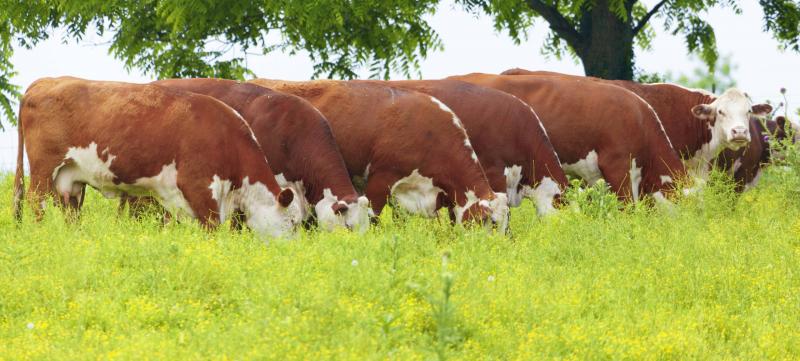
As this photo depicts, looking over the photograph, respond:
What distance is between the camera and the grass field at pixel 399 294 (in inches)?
303

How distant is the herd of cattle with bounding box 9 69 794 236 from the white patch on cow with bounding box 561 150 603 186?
0.02m

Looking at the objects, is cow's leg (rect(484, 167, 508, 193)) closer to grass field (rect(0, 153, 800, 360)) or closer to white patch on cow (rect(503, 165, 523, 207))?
white patch on cow (rect(503, 165, 523, 207))

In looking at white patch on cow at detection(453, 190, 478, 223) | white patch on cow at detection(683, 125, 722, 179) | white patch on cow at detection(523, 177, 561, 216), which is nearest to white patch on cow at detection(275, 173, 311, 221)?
white patch on cow at detection(453, 190, 478, 223)

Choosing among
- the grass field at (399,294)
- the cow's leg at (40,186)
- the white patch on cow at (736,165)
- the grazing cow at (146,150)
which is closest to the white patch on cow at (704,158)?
the white patch on cow at (736,165)

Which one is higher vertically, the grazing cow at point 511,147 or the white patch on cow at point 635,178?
the grazing cow at point 511,147

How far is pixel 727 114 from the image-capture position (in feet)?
54.7

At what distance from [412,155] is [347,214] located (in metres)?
1.18

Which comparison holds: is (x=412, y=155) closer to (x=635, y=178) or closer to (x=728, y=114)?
(x=635, y=178)

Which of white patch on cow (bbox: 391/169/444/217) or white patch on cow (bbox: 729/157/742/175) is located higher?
white patch on cow (bbox: 391/169/444/217)

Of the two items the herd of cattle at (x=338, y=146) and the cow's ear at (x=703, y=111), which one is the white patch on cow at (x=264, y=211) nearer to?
the herd of cattle at (x=338, y=146)

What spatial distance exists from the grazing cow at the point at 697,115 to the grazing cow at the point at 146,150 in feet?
21.4

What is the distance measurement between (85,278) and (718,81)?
25.4 metres

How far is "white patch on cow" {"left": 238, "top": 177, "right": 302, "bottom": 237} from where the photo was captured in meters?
11.9

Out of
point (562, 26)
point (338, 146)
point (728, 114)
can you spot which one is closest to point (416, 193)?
point (338, 146)
